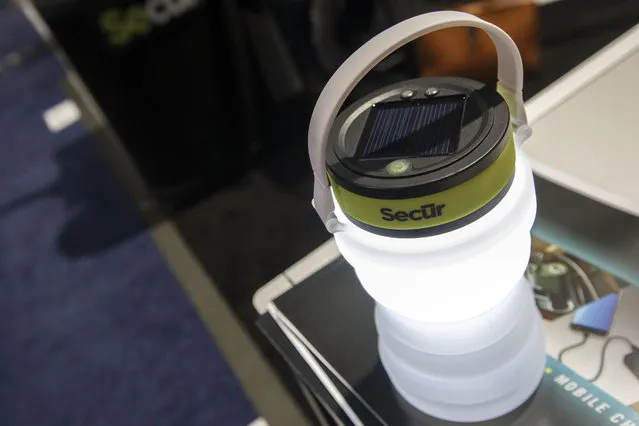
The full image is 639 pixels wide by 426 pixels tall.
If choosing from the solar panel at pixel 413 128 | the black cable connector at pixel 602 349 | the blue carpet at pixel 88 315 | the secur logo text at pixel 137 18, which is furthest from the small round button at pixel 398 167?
the secur logo text at pixel 137 18

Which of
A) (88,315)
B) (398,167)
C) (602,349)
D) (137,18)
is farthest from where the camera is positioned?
(88,315)

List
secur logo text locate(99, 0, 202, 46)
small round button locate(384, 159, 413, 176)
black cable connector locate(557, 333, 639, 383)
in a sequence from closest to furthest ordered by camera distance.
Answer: small round button locate(384, 159, 413, 176), black cable connector locate(557, 333, 639, 383), secur logo text locate(99, 0, 202, 46)

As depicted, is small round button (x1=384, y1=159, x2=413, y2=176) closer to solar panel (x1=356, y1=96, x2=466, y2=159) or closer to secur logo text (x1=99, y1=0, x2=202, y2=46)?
solar panel (x1=356, y1=96, x2=466, y2=159)

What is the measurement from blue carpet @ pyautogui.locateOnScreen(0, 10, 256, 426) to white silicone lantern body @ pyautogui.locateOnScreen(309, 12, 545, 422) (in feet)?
2.96

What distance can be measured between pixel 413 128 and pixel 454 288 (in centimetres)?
12

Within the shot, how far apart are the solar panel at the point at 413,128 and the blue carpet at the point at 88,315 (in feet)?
→ 3.37

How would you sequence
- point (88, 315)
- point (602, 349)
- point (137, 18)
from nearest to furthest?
point (602, 349), point (137, 18), point (88, 315)

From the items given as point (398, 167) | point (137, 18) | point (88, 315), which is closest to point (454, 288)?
point (398, 167)

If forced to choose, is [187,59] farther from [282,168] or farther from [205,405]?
[205,405]

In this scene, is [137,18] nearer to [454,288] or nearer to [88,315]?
[88,315]

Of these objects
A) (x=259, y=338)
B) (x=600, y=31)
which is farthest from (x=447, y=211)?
(x=600, y=31)

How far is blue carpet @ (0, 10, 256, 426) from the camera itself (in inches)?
57.0

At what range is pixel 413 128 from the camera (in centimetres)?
44

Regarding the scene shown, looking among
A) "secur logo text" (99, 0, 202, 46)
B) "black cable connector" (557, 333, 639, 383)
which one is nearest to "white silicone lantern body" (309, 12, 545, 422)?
"black cable connector" (557, 333, 639, 383)
